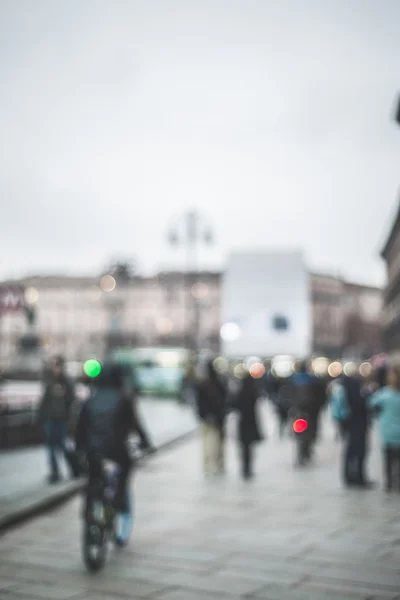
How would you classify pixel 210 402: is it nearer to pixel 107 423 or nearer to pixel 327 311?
pixel 107 423

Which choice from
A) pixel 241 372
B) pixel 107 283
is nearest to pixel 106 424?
pixel 241 372

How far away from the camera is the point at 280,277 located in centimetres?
3294

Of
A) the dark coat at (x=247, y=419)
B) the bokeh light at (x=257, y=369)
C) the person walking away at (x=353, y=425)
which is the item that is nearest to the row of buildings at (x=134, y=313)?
the bokeh light at (x=257, y=369)

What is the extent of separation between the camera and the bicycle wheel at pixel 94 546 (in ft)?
25.8

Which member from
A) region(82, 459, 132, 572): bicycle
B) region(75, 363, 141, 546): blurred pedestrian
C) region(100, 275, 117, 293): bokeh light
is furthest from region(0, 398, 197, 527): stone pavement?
region(100, 275, 117, 293): bokeh light

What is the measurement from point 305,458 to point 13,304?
6506 millimetres

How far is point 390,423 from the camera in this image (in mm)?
12344

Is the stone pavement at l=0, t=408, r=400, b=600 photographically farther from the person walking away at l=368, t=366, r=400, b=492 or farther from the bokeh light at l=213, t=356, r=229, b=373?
the bokeh light at l=213, t=356, r=229, b=373

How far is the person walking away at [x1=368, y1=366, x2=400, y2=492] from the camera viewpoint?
1230cm

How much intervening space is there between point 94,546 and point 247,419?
7277mm

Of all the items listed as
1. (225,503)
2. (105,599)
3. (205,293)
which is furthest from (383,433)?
(205,293)

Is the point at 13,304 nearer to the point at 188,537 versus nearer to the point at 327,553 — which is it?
the point at 188,537

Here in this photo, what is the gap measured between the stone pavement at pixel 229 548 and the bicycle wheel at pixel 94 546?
0.10 meters

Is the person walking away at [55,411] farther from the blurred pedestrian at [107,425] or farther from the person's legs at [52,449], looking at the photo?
the blurred pedestrian at [107,425]
